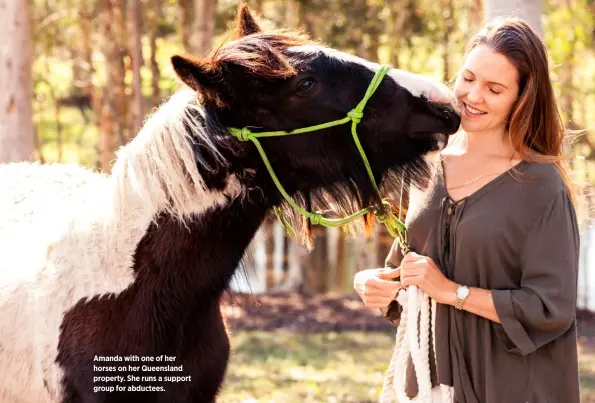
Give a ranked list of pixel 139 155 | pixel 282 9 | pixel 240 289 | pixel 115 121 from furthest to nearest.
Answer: pixel 282 9 → pixel 115 121 → pixel 240 289 → pixel 139 155

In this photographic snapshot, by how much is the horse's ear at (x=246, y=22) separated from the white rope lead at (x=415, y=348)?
1.26 metres

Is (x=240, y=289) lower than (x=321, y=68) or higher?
lower

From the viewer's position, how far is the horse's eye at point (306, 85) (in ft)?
8.71

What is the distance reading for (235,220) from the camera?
2.74 metres

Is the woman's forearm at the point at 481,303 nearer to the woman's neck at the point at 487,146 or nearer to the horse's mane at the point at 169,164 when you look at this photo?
the woman's neck at the point at 487,146

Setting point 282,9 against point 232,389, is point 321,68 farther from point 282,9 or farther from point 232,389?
point 282,9

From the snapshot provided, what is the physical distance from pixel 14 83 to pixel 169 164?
15.6 ft

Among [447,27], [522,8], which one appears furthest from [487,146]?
[447,27]

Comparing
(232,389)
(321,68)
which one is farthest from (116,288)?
(232,389)

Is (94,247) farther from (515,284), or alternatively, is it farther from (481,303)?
(515,284)

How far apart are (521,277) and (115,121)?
8612 millimetres

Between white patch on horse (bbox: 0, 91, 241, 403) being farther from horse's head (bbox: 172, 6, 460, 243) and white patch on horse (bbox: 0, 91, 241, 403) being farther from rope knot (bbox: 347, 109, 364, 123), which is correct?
rope knot (bbox: 347, 109, 364, 123)

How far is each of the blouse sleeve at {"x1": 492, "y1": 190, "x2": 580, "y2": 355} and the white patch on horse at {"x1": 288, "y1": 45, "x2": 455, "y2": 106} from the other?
56cm

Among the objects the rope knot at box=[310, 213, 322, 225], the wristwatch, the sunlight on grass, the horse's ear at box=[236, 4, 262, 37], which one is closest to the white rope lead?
the wristwatch
